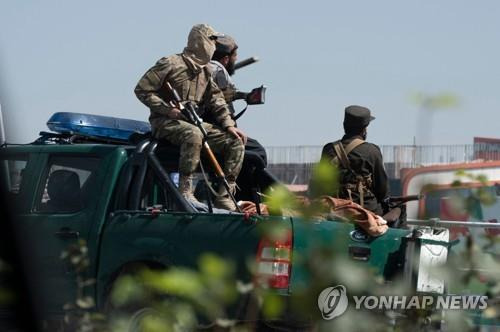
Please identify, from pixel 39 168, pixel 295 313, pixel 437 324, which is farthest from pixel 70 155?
pixel 295 313

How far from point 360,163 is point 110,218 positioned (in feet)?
6.17

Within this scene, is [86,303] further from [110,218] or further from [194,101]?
Result: [194,101]

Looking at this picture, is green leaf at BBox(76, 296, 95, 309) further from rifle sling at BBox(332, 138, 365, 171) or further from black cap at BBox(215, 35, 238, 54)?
black cap at BBox(215, 35, 238, 54)

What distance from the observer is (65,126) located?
8.18 meters

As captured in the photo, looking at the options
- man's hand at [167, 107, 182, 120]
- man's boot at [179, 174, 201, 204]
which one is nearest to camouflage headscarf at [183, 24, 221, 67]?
man's hand at [167, 107, 182, 120]

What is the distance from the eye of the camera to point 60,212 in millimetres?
7258

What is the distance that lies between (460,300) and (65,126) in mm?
6194

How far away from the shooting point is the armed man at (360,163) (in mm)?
7707

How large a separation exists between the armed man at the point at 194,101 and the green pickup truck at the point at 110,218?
0.19m

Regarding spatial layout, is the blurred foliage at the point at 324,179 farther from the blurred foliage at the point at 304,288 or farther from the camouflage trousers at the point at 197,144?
the camouflage trousers at the point at 197,144

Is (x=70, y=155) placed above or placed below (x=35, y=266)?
above

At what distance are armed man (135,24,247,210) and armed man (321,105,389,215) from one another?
2.30ft

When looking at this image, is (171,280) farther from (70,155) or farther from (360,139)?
(360,139)

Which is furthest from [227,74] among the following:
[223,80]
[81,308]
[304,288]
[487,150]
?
[487,150]
